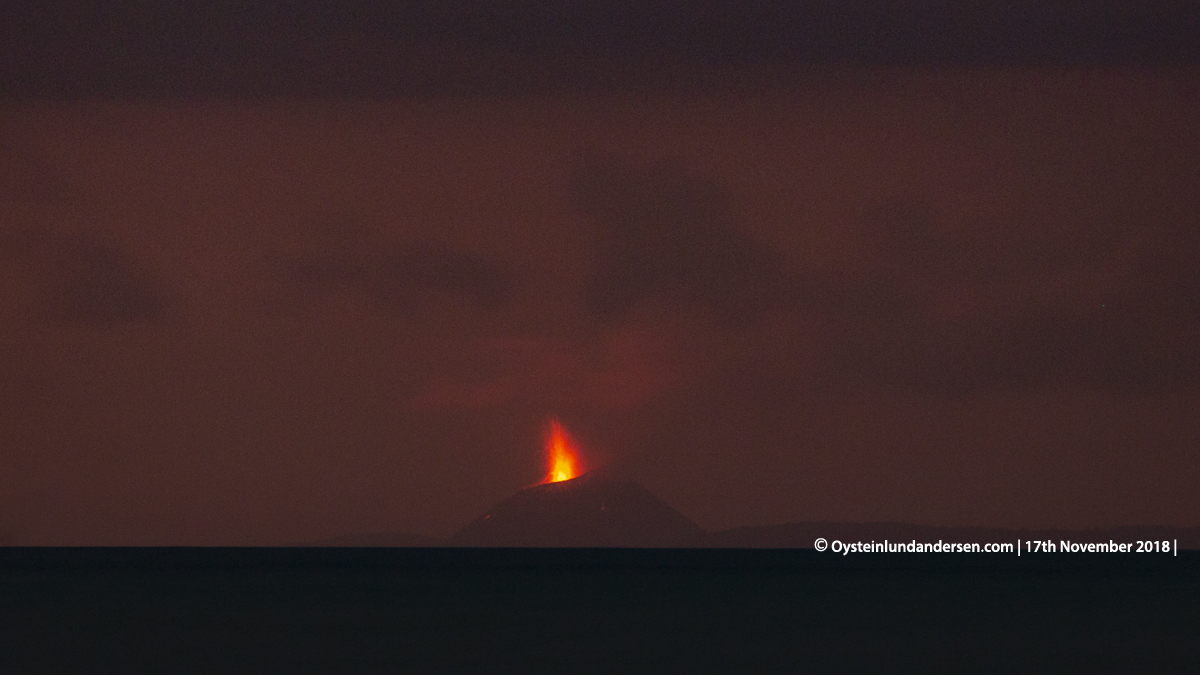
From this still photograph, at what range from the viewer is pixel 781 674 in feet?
20.8

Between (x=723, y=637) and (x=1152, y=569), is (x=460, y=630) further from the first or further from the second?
(x=1152, y=569)

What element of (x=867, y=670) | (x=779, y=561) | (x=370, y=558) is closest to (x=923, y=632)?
(x=867, y=670)

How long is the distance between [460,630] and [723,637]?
1.76 metres

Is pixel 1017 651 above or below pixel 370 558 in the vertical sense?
below

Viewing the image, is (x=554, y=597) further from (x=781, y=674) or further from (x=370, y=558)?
(x=370, y=558)

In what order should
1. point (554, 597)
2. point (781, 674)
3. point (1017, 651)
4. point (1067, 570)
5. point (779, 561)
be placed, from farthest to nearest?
point (779, 561), point (1067, 570), point (554, 597), point (1017, 651), point (781, 674)

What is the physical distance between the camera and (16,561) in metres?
15.3

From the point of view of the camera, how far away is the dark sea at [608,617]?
678 cm

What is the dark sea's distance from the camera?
267 inches

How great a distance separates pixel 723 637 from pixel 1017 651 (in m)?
1.77

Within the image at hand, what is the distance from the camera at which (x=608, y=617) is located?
892cm

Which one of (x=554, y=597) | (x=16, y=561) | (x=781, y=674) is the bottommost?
(x=781, y=674)

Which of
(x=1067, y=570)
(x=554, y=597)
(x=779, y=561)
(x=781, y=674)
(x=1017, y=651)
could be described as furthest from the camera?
(x=779, y=561)

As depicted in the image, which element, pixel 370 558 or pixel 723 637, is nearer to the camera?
pixel 723 637
